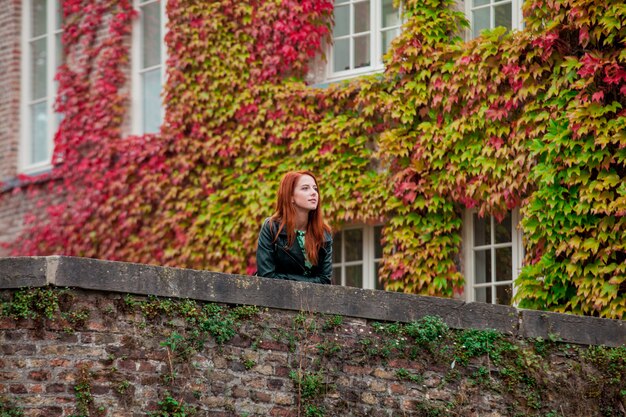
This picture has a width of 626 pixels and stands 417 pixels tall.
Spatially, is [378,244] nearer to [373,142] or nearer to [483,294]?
[373,142]

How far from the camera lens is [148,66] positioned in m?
16.0

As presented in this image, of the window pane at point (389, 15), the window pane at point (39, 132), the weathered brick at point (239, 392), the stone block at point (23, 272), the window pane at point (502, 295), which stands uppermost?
the window pane at point (389, 15)

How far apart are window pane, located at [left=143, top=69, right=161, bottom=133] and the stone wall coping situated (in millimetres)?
7016

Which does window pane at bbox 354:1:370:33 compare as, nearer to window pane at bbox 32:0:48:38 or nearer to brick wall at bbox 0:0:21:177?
window pane at bbox 32:0:48:38

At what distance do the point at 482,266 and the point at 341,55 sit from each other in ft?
10.1

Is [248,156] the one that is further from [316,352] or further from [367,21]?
[316,352]

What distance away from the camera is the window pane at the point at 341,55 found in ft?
46.1

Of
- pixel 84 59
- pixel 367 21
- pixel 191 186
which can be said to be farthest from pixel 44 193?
pixel 367 21

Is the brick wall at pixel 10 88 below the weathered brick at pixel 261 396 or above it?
above

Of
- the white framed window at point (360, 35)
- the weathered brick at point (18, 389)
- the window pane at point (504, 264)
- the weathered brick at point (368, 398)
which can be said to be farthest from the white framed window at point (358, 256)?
the weathered brick at point (18, 389)

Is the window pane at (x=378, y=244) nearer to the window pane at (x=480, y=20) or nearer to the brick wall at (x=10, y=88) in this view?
the window pane at (x=480, y=20)

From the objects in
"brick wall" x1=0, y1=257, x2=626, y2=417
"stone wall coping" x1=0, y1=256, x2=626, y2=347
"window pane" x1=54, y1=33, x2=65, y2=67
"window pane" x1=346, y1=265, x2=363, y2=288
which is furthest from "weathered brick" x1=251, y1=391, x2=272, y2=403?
"window pane" x1=54, y1=33, x2=65, y2=67

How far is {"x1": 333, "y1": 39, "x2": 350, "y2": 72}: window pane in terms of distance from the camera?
14.0 meters

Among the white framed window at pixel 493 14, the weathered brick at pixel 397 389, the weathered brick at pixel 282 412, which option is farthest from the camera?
the white framed window at pixel 493 14
